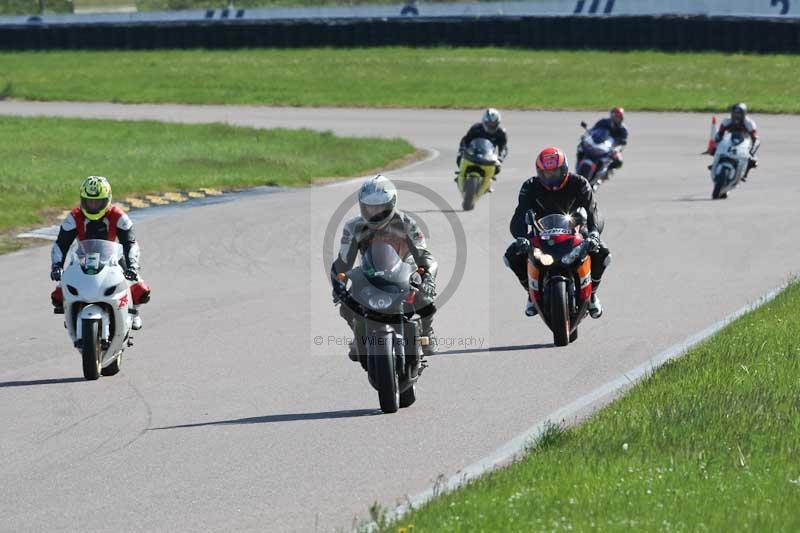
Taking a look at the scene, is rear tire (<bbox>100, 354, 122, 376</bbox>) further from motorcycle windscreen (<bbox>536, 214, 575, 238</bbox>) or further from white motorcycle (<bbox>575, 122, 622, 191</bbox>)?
white motorcycle (<bbox>575, 122, 622, 191</bbox>)

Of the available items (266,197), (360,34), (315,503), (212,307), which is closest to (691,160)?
(266,197)

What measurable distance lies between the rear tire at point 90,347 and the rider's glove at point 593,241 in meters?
4.01

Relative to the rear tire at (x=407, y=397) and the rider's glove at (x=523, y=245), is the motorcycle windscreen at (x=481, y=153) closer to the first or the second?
the rider's glove at (x=523, y=245)

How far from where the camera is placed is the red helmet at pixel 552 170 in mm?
12305

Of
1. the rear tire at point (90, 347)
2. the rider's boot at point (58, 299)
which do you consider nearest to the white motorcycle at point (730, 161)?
the rider's boot at point (58, 299)

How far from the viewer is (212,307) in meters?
14.3

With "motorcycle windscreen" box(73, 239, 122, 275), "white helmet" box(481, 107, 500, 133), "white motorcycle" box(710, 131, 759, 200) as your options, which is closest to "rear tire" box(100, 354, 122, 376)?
"motorcycle windscreen" box(73, 239, 122, 275)

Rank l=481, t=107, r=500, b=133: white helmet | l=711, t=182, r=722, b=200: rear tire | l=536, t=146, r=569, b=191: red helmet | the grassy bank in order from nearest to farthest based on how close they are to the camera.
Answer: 1. l=536, t=146, r=569, b=191: red helmet
2. l=481, t=107, r=500, b=133: white helmet
3. l=711, t=182, r=722, b=200: rear tire
4. the grassy bank

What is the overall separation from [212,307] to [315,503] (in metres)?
6.98

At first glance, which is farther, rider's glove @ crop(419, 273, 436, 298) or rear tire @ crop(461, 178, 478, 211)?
rear tire @ crop(461, 178, 478, 211)

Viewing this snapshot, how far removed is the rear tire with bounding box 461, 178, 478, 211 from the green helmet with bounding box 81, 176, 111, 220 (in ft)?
37.3

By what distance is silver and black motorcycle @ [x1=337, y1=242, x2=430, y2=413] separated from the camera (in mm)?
9383

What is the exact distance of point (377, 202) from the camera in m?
9.30

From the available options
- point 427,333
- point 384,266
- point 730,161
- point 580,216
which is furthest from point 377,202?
point 730,161
